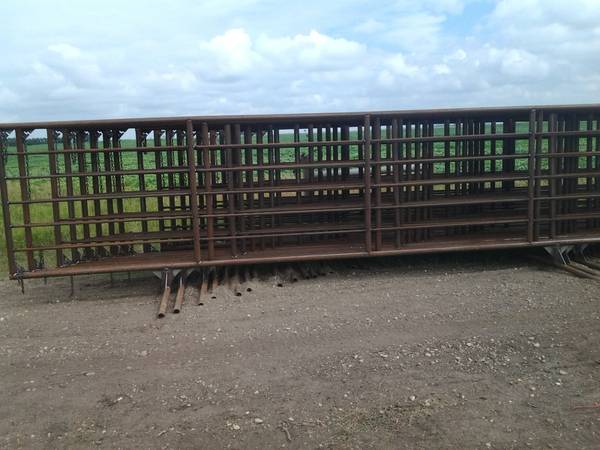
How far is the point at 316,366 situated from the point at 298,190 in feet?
10.9

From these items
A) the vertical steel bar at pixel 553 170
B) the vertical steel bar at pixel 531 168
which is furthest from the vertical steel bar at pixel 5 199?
the vertical steel bar at pixel 553 170

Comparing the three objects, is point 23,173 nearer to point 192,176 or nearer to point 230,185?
point 192,176

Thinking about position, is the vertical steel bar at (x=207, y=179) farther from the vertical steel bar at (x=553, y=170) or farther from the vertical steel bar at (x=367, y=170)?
the vertical steel bar at (x=553, y=170)

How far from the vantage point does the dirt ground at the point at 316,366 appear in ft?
13.2

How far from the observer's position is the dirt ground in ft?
13.2

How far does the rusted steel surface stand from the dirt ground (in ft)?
2.77

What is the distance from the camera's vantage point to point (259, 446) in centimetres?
386

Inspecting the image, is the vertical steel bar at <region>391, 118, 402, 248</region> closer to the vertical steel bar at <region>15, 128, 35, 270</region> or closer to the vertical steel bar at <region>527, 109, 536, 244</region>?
the vertical steel bar at <region>527, 109, 536, 244</region>

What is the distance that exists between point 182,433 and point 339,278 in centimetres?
427

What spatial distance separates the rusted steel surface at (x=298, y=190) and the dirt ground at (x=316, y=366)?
0.84 metres

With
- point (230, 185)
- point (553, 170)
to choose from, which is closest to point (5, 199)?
point (230, 185)

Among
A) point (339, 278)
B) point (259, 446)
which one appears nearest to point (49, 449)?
point (259, 446)

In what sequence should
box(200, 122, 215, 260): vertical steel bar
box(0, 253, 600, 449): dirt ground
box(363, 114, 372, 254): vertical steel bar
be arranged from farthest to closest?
box(363, 114, 372, 254): vertical steel bar, box(200, 122, 215, 260): vertical steel bar, box(0, 253, 600, 449): dirt ground

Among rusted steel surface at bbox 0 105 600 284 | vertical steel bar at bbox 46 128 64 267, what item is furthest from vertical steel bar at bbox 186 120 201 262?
vertical steel bar at bbox 46 128 64 267
